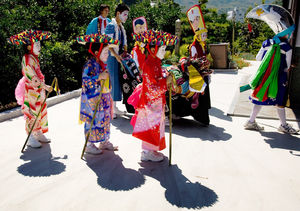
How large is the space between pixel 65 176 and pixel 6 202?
27.2 inches

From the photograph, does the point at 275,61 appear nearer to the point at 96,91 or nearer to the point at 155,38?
the point at 155,38

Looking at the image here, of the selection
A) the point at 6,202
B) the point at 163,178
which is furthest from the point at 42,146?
the point at 163,178

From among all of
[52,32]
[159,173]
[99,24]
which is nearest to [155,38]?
[159,173]

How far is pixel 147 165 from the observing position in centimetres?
362

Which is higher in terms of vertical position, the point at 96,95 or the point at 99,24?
the point at 99,24

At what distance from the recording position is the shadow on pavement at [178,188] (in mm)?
2797

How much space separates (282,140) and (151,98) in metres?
2.43

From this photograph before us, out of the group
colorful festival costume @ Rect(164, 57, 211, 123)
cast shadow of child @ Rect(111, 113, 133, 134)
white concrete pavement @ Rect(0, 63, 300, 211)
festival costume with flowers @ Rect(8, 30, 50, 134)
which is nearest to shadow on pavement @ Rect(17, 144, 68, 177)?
white concrete pavement @ Rect(0, 63, 300, 211)

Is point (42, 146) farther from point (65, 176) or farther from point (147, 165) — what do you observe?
point (147, 165)

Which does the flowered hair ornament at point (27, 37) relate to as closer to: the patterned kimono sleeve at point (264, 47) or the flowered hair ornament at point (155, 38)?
the flowered hair ornament at point (155, 38)

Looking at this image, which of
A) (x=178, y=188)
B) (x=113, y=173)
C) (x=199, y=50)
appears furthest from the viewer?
(x=199, y=50)

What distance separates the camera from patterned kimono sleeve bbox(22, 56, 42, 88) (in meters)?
3.83

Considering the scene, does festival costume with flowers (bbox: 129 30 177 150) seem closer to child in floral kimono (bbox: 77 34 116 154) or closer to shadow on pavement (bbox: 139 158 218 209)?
shadow on pavement (bbox: 139 158 218 209)

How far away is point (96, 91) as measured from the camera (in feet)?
12.0
